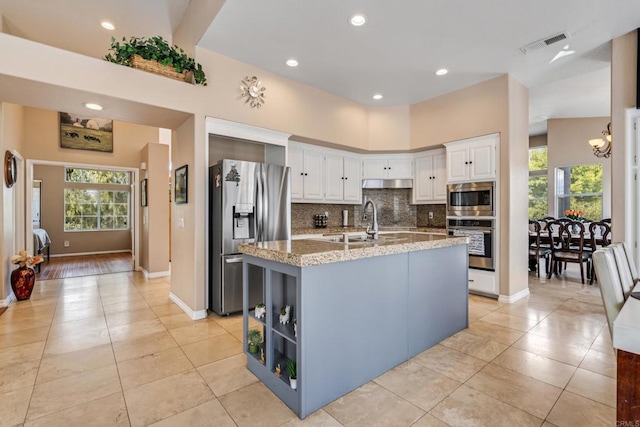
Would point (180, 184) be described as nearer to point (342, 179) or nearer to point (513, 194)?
point (342, 179)

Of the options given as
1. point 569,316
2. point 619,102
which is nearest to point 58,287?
point 569,316

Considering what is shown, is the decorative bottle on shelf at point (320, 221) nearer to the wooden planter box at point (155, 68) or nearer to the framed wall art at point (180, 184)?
the framed wall art at point (180, 184)

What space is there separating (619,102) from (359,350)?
381cm

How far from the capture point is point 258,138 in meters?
3.92

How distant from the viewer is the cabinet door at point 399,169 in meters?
5.47

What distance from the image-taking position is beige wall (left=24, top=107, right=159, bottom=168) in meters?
5.60

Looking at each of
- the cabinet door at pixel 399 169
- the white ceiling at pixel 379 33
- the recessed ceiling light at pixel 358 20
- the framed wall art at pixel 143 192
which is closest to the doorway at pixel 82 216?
the framed wall art at pixel 143 192

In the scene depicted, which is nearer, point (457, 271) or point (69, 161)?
point (457, 271)

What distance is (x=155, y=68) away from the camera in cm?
310

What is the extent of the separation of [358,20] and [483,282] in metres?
3.63

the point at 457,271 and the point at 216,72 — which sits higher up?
the point at 216,72

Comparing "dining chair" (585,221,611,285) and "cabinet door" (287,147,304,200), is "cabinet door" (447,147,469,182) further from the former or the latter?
"dining chair" (585,221,611,285)

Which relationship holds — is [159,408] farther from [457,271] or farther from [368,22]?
[368,22]

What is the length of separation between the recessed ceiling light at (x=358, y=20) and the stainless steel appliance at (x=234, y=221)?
5.72 ft
